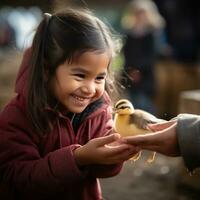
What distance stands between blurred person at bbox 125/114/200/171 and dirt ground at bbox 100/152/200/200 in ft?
4.38

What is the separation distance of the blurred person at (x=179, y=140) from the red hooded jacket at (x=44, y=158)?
0.16 m

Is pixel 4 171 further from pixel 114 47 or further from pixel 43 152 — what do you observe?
pixel 114 47

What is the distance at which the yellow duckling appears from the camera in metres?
1.34

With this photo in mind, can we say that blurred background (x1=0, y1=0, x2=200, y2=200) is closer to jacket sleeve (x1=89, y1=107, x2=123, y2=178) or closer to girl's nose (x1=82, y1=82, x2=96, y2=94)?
jacket sleeve (x1=89, y1=107, x2=123, y2=178)

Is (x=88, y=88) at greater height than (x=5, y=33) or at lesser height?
Result: greater

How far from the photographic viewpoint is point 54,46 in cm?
132

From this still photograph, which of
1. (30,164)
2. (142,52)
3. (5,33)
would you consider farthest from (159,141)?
(5,33)

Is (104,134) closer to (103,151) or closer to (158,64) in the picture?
(103,151)

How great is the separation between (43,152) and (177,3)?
4.19 metres

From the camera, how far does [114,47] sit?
1.40m

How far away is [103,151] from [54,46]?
0.31 m

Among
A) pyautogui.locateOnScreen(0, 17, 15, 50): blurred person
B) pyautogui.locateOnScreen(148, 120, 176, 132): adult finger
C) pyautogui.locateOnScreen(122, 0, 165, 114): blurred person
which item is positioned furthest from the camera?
pyautogui.locateOnScreen(0, 17, 15, 50): blurred person

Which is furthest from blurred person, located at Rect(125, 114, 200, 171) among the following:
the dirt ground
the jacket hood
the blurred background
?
the blurred background

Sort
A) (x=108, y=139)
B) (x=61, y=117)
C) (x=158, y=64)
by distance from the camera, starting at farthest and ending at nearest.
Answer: (x=158, y=64), (x=61, y=117), (x=108, y=139)
